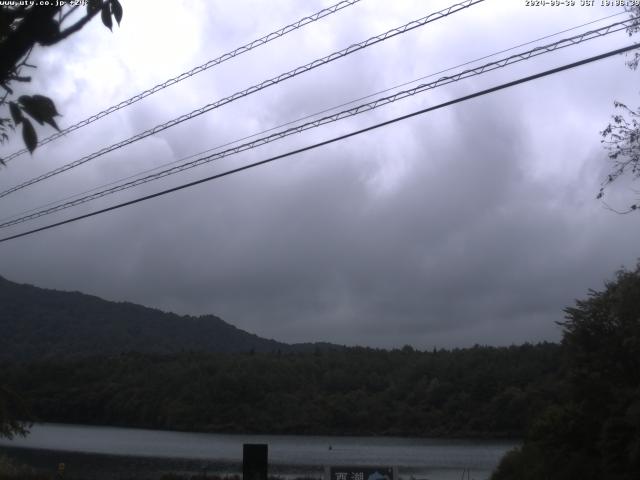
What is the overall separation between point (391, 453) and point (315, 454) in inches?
267

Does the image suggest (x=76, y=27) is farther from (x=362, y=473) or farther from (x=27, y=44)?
(x=362, y=473)

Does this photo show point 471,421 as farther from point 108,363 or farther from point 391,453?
point 108,363

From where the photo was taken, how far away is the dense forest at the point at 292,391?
289 ft

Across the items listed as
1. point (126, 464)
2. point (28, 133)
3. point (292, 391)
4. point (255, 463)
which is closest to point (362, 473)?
point (255, 463)

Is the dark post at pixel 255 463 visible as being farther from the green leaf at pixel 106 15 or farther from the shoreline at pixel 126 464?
the shoreline at pixel 126 464

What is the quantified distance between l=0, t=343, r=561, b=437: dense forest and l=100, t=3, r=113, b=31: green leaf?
78981mm

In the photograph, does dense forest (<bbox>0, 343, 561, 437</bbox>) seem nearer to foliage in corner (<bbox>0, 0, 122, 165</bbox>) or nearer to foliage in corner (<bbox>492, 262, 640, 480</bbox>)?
foliage in corner (<bbox>492, 262, 640, 480</bbox>)

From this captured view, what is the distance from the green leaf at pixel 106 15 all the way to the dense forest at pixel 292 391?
79.0 metres

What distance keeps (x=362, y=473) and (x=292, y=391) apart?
102388mm

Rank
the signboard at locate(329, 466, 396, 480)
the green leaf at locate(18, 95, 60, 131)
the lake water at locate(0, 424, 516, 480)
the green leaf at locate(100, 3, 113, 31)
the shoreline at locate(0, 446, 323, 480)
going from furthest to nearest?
1. the lake water at locate(0, 424, 516, 480)
2. the shoreline at locate(0, 446, 323, 480)
3. the signboard at locate(329, 466, 396, 480)
4. the green leaf at locate(100, 3, 113, 31)
5. the green leaf at locate(18, 95, 60, 131)

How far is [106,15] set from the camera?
445cm

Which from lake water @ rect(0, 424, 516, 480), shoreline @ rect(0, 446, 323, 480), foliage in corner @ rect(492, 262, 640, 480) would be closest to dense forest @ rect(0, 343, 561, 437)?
lake water @ rect(0, 424, 516, 480)

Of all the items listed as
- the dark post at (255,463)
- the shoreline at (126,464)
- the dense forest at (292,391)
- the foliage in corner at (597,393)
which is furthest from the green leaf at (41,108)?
the dense forest at (292,391)

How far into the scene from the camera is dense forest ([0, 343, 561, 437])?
88.2m
